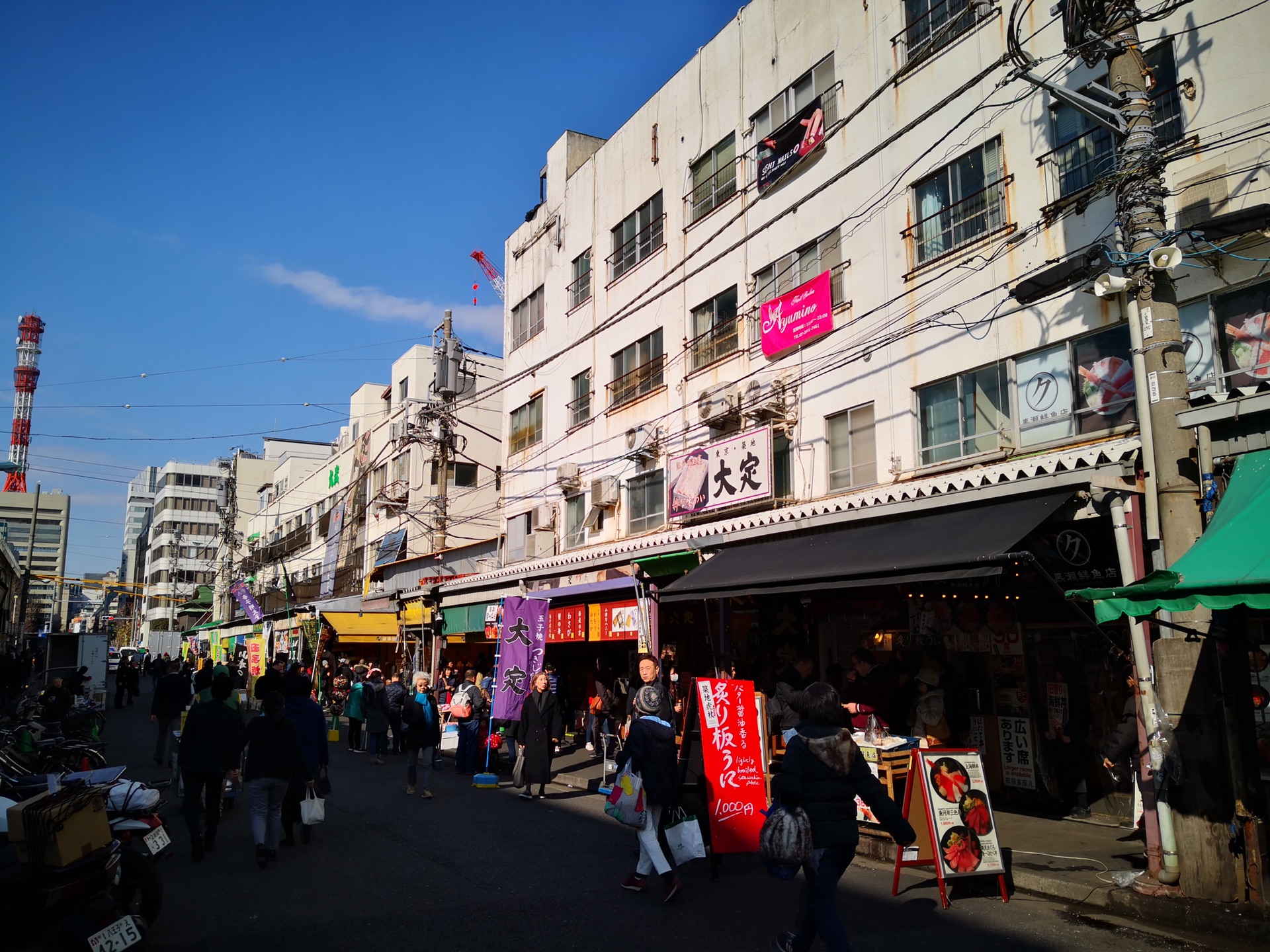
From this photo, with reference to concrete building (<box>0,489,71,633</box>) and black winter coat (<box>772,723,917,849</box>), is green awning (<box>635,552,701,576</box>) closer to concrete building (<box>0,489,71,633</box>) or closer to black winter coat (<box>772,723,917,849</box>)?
black winter coat (<box>772,723,917,849</box>)

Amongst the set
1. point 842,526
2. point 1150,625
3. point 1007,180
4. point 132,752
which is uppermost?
point 1007,180

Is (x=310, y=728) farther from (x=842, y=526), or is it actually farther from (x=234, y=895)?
(x=842, y=526)

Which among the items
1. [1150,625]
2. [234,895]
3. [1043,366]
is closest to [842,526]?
[1043,366]

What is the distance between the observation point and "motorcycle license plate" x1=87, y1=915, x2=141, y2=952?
5402mm

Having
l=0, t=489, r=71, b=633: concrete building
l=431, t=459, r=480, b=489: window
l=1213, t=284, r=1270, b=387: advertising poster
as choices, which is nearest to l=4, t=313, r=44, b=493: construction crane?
l=0, t=489, r=71, b=633: concrete building

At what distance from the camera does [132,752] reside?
723 inches

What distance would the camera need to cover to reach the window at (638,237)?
2050 centimetres

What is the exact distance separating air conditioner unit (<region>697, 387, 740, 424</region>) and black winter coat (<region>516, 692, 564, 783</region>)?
21.0 ft

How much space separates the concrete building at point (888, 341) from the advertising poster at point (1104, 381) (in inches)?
1.6

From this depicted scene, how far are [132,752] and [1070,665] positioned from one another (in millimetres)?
17780

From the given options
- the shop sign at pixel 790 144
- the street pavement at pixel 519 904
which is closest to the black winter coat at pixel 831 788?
the street pavement at pixel 519 904

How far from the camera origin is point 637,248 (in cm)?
2127

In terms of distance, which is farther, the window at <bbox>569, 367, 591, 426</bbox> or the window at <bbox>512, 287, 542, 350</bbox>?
the window at <bbox>512, 287, 542, 350</bbox>

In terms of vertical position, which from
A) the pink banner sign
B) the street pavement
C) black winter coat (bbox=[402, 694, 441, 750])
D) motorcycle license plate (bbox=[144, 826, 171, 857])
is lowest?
the street pavement
